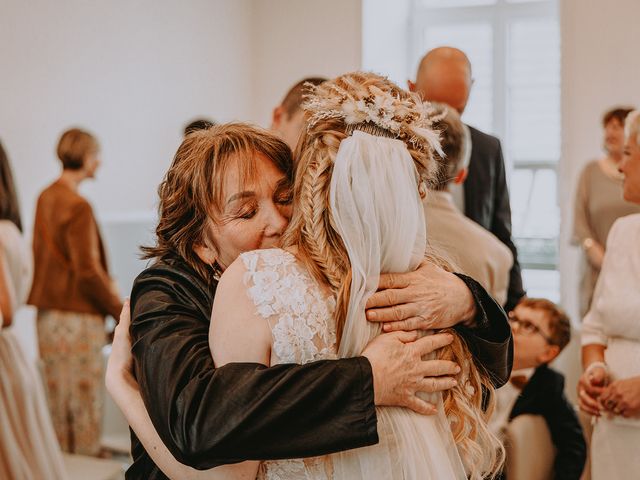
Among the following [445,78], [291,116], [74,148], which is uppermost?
[445,78]

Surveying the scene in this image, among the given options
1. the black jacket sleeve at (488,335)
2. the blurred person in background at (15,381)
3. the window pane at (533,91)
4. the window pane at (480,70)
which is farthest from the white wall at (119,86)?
the black jacket sleeve at (488,335)

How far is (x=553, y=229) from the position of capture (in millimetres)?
6484

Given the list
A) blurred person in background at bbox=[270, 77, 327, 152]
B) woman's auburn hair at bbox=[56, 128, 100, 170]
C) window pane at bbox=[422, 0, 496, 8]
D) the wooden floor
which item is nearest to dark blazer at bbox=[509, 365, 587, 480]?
blurred person in background at bbox=[270, 77, 327, 152]

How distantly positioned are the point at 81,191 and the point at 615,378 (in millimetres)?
3794

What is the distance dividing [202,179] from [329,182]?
315 mm

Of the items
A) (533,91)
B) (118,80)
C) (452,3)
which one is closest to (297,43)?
(452,3)

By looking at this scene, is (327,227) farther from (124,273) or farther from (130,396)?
(124,273)

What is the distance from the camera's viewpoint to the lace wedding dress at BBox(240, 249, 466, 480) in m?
1.17

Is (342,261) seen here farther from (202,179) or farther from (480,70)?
(480,70)

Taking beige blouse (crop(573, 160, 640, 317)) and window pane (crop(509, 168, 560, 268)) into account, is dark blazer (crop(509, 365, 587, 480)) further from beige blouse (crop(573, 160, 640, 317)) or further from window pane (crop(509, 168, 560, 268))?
window pane (crop(509, 168, 560, 268))

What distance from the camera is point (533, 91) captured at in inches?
260

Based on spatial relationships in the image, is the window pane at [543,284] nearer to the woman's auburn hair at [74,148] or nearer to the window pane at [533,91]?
the window pane at [533,91]

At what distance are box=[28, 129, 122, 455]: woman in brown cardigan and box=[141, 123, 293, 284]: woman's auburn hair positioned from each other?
10.0 ft

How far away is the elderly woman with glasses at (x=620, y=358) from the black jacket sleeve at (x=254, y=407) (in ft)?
4.28
